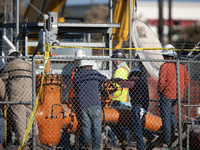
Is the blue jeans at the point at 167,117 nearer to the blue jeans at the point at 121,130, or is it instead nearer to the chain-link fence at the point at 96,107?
the chain-link fence at the point at 96,107

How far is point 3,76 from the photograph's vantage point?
5977 millimetres

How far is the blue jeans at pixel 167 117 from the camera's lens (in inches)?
247

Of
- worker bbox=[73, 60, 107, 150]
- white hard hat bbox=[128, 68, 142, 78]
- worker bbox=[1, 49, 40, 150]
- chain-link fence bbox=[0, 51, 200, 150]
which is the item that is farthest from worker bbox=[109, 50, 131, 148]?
worker bbox=[1, 49, 40, 150]

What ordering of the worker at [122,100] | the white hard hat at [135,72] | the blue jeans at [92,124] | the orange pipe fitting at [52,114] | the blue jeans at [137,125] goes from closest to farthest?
1. the blue jeans at [92,124]
2. the orange pipe fitting at [52,114]
3. the blue jeans at [137,125]
4. the white hard hat at [135,72]
5. the worker at [122,100]

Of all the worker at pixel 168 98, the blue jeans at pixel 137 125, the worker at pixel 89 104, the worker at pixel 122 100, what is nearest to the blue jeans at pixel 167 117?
the worker at pixel 168 98

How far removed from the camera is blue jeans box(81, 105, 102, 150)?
19.6 feet

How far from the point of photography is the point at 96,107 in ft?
19.8

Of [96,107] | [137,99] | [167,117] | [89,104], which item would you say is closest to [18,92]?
[89,104]

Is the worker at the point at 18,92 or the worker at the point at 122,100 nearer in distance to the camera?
the worker at the point at 18,92

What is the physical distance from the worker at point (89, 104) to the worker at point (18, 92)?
936 mm

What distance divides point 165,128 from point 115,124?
104cm

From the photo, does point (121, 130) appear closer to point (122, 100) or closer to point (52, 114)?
point (122, 100)

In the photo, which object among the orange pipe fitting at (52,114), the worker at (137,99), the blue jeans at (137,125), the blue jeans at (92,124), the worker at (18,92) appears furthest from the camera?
the worker at (137,99)

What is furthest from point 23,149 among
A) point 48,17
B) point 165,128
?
point 48,17
